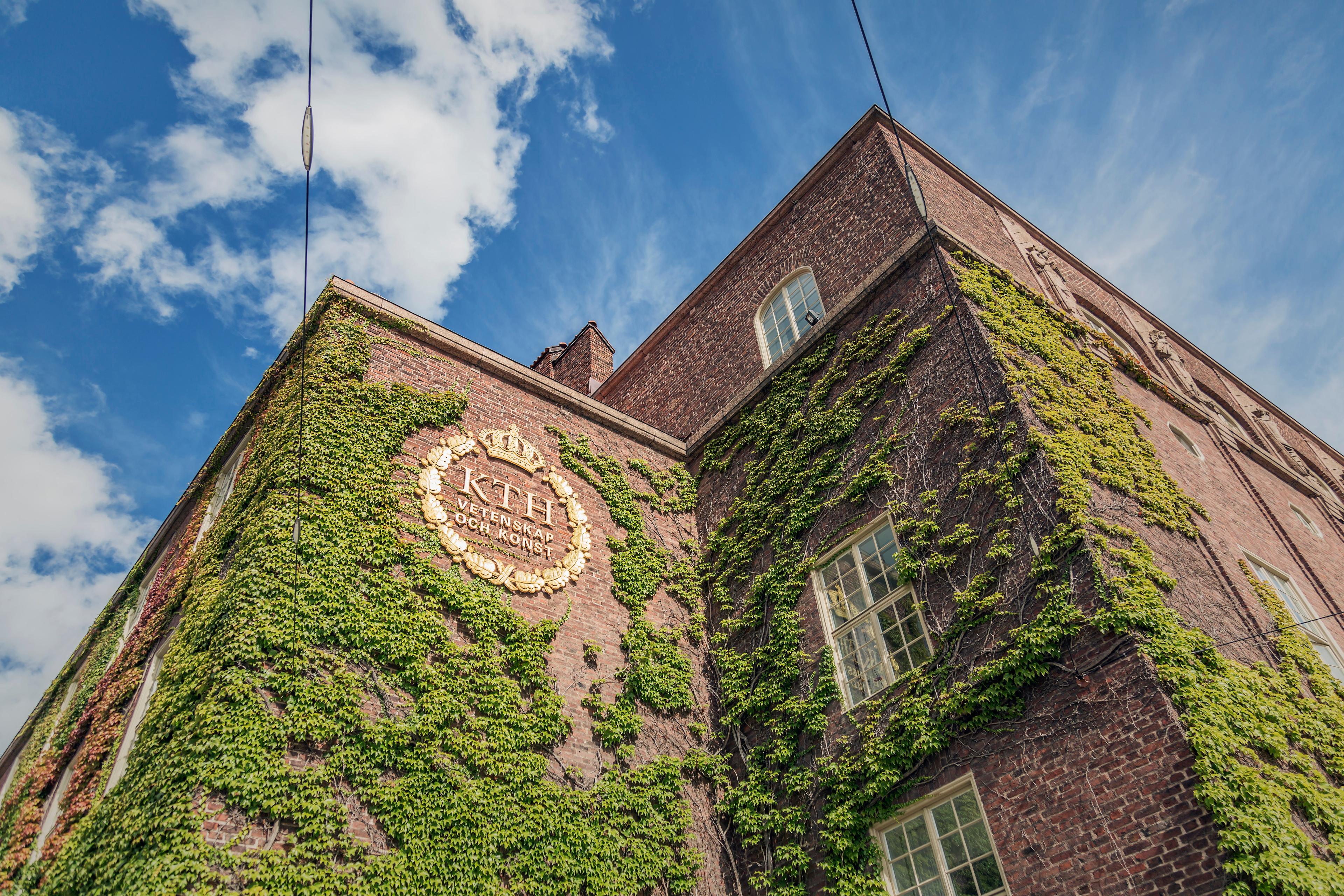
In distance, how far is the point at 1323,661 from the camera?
1087 cm

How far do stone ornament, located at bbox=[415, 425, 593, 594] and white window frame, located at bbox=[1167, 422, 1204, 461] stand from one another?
923cm

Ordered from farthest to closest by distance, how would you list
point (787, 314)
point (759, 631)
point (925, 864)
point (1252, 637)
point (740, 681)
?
point (787, 314), point (759, 631), point (740, 681), point (1252, 637), point (925, 864)

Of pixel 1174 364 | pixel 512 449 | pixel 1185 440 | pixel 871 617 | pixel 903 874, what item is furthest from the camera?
pixel 1174 364

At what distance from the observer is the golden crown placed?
1233 centimetres

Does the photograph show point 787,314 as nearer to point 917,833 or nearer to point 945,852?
point 917,833

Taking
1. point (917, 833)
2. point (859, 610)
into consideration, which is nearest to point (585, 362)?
point (859, 610)

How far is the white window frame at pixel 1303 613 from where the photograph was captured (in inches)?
438

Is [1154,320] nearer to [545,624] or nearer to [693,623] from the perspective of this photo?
[693,623]

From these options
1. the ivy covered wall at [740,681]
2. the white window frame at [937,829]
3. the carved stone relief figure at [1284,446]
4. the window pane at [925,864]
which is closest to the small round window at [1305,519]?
the carved stone relief figure at [1284,446]

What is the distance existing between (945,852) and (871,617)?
282 centimetres

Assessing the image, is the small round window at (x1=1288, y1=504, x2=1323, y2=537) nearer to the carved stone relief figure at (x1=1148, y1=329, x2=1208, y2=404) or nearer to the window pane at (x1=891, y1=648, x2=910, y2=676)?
the carved stone relief figure at (x1=1148, y1=329, x2=1208, y2=404)

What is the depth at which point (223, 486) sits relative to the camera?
43.3ft

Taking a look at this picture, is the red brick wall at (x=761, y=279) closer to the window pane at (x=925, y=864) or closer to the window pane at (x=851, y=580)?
the window pane at (x=851, y=580)

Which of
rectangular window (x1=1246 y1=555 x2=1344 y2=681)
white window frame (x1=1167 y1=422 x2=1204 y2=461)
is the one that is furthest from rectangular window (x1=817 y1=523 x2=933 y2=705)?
white window frame (x1=1167 y1=422 x2=1204 y2=461)
